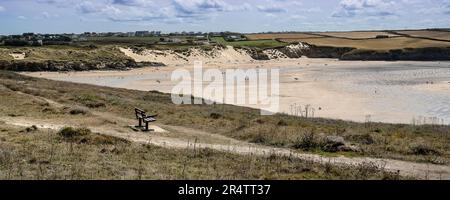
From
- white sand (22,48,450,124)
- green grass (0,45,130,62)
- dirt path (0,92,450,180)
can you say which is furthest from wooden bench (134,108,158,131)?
green grass (0,45,130,62)

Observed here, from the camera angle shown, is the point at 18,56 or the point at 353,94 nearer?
the point at 353,94

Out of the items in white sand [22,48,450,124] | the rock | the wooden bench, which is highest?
the wooden bench

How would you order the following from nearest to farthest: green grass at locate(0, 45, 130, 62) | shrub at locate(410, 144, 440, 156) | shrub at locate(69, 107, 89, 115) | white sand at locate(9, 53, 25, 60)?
shrub at locate(410, 144, 440, 156)
shrub at locate(69, 107, 89, 115)
white sand at locate(9, 53, 25, 60)
green grass at locate(0, 45, 130, 62)

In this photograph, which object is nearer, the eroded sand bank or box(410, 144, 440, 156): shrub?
box(410, 144, 440, 156): shrub

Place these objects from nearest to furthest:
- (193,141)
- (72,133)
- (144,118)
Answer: (72,133) < (193,141) < (144,118)

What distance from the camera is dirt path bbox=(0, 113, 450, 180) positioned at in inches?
516

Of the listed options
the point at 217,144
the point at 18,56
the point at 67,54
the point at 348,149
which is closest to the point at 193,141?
the point at 217,144

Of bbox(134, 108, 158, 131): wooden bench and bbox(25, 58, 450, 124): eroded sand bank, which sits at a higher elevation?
bbox(134, 108, 158, 131): wooden bench

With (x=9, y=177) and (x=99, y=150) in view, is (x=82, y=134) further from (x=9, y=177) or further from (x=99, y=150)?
(x=9, y=177)

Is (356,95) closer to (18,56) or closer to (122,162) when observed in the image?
(122,162)

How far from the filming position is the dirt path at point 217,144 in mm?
13102

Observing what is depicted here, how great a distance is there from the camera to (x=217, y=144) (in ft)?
56.2

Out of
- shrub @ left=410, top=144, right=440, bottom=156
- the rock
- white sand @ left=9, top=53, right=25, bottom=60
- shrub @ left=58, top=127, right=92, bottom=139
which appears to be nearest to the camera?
shrub @ left=410, top=144, right=440, bottom=156

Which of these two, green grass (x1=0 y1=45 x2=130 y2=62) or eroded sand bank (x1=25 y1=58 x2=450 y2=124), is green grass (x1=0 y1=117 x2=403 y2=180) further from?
green grass (x1=0 y1=45 x2=130 y2=62)
